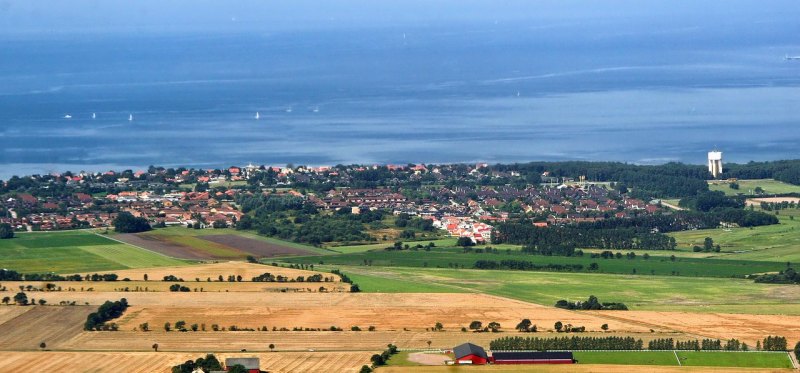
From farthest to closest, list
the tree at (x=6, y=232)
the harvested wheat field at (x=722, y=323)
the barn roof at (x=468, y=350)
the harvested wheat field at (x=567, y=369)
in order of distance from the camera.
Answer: the tree at (x=6, y=232), the harvested wheat field at (x=722, y=323), the barn roof at (x=468, y=350), the harvested wheat field at (x=567, y=369)

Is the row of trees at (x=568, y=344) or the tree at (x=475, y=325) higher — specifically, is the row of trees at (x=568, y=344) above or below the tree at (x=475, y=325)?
below

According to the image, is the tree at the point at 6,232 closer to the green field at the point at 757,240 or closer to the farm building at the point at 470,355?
the green field at the point at 757,240

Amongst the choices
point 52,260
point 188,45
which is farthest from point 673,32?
point 52,260

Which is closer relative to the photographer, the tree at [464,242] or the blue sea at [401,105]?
the tree at [464,242]

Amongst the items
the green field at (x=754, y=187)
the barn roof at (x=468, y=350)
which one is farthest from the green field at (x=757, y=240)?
the barn roof at (x=468, y=350)

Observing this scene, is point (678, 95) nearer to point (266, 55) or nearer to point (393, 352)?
point (266, 55)

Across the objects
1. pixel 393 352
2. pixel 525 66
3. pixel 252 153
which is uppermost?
pixel 525 66
